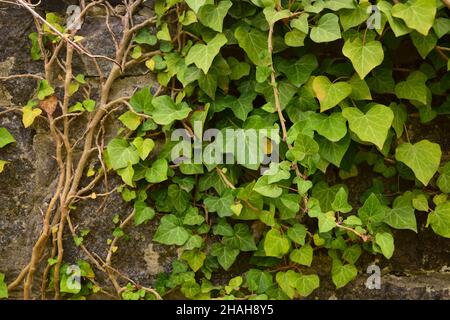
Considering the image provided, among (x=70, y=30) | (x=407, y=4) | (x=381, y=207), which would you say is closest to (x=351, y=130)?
(x=381, y=207)

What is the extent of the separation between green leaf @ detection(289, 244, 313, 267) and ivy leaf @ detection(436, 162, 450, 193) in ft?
1.45

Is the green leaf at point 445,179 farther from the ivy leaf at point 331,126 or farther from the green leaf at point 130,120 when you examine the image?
the green leaf at point 130,120

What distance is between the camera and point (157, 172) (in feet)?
4.74

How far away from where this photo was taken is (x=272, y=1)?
133 cm

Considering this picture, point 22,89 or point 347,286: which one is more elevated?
point 22,89

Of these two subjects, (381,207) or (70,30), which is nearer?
(381,207)

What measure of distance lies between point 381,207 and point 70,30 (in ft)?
3.64

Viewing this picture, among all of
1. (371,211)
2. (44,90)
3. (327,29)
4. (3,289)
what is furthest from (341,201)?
(3,289)

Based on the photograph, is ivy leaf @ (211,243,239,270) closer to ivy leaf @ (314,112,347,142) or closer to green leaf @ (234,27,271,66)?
ivy leaf @ (314,112,347,142)

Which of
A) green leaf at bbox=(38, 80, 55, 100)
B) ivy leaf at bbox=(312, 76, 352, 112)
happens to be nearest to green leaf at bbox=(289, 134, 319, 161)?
ivy leaf at bbox=(312, 76, 352, 112)

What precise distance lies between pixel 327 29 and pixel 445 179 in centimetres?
58

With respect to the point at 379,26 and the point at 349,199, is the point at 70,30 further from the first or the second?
the point at 349,199

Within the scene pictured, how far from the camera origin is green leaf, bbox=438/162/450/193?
1426 mm
